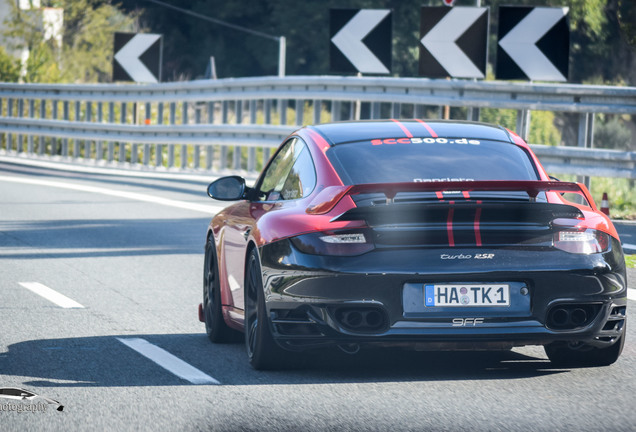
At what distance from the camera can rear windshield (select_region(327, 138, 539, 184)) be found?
699cm

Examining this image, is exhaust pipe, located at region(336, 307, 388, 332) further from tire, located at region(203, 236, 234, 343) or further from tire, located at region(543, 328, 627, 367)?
tire, located at region(203, 236, 234, 343)

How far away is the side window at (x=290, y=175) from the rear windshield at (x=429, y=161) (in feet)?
0.56

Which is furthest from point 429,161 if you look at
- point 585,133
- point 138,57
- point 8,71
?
point 8,71

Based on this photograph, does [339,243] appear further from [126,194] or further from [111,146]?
Result: [111,146]

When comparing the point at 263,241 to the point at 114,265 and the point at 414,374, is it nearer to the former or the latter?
the point at 414,374

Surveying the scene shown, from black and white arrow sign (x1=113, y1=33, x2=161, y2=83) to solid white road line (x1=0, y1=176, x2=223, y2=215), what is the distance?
4.27 meters

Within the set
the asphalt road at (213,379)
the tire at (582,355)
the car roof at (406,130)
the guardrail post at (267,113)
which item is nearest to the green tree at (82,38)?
the guardrail post at (267,113)

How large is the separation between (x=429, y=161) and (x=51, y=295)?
13.5 feet

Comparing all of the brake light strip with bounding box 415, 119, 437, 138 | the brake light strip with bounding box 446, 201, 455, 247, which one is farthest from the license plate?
the brake light strip with bounding box 415, 119, 437, 138

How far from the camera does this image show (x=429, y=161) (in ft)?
23.3

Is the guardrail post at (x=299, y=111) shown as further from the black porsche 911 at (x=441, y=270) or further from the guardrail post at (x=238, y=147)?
the black porsche 911 at (x=441, y=270)

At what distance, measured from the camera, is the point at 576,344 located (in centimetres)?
675

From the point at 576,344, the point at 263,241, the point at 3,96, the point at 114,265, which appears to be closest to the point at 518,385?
the point at 576,344

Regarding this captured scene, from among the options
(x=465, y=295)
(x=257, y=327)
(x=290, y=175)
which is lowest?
(x=257, y=327)
